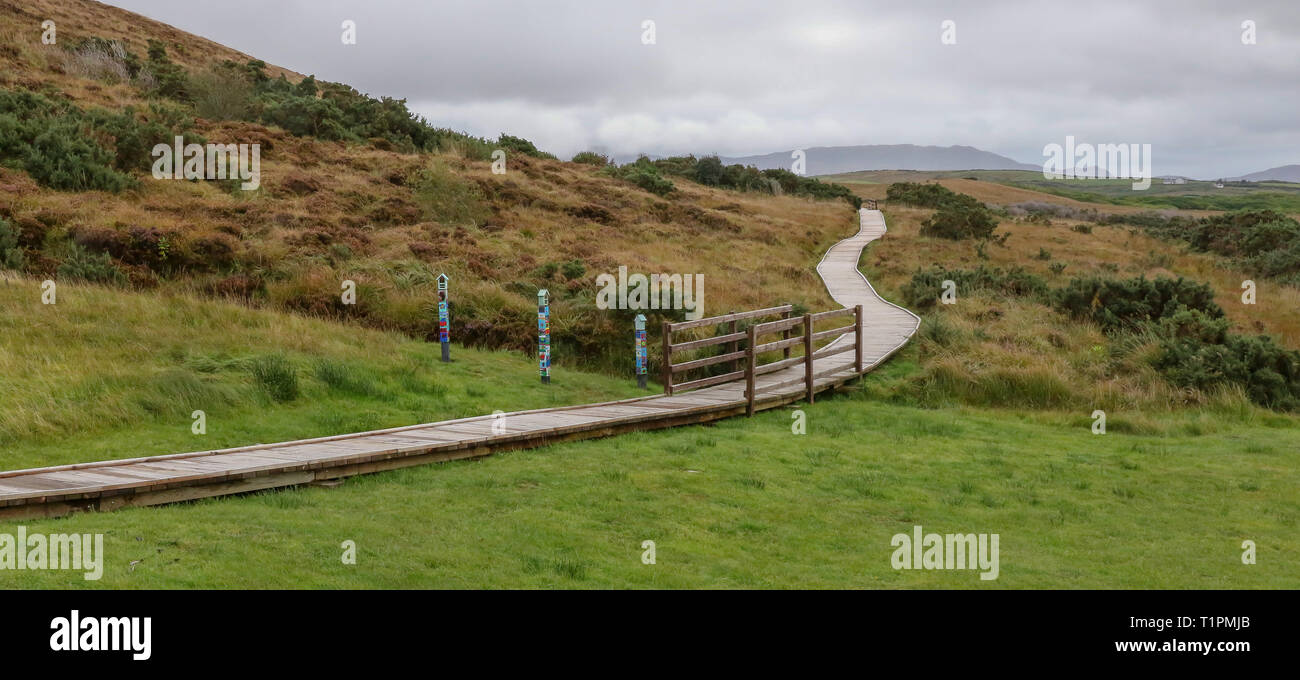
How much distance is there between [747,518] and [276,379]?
7326 mm

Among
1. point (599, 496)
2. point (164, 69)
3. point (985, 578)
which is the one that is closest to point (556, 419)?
point (599, 496)

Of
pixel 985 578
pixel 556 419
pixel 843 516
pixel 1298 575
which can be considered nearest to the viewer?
pixel 985 578

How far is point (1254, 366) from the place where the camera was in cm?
1914

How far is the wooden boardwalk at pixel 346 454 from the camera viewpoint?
9062 millimetres

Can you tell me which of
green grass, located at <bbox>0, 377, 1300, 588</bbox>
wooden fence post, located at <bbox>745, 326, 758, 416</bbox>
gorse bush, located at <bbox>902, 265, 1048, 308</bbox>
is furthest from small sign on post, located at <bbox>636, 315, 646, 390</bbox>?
gorse bush, located at <bbox>902, 265, 1048, 308</bbox>

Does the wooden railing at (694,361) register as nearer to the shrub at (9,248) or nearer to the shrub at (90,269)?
the shrub at (90,269)

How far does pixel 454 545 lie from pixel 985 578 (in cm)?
433

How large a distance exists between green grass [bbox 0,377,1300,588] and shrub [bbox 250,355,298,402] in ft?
11.3

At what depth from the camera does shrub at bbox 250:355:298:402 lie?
1362cm

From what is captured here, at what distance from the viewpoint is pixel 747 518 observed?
9.87 metres

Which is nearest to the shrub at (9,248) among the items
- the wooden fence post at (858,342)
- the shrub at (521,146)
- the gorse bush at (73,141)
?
the gorse bush at (73,141)

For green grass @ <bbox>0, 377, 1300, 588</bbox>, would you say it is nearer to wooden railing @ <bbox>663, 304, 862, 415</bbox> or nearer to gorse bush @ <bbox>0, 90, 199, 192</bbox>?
wooden railing @ <bbox>663, 304, 862, 415</bbox>

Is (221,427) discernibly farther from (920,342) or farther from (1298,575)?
(920,342)

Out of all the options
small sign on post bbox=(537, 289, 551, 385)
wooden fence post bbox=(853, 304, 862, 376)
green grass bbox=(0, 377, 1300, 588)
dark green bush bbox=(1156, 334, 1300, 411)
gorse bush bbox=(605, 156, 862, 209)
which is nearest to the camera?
green grass bbox=(0, 377, 1300, 588)
